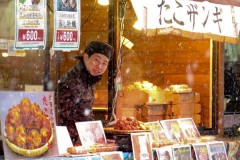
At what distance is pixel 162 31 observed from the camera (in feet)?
21.9

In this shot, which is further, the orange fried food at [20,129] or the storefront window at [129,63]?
the storefront window at [129,63]

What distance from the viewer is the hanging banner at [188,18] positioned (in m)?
6.63

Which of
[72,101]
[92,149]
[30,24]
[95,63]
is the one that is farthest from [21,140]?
[95,63]

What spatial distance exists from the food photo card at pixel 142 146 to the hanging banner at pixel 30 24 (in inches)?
62.8

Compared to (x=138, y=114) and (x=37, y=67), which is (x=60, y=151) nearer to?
(x=37, y=67)

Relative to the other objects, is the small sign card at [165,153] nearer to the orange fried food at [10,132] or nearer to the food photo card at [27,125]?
the food photo card at [27,125]

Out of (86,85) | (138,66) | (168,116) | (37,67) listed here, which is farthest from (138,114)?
(37,67)

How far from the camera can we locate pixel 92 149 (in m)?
5.59

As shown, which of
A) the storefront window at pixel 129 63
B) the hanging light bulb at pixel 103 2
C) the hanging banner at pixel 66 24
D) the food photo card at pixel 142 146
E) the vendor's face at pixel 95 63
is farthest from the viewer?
the hanging light bulb at pixel 103 2

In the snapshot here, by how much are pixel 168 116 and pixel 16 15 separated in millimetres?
4024

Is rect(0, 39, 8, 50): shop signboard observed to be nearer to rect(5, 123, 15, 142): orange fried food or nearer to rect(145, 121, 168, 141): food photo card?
rect(5, 123, 15, 142): orange fried food

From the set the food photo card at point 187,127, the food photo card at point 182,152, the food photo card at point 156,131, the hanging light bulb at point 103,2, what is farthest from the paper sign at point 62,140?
the hanging light bulb at point 103,2

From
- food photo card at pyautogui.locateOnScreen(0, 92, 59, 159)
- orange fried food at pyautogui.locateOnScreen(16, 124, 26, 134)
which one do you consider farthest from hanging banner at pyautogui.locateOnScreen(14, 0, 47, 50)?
orange fried food at pyautogui.locateOnScreen(16, 124, 26, 134)

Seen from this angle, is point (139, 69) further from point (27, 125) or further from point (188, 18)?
point (27, 125)
